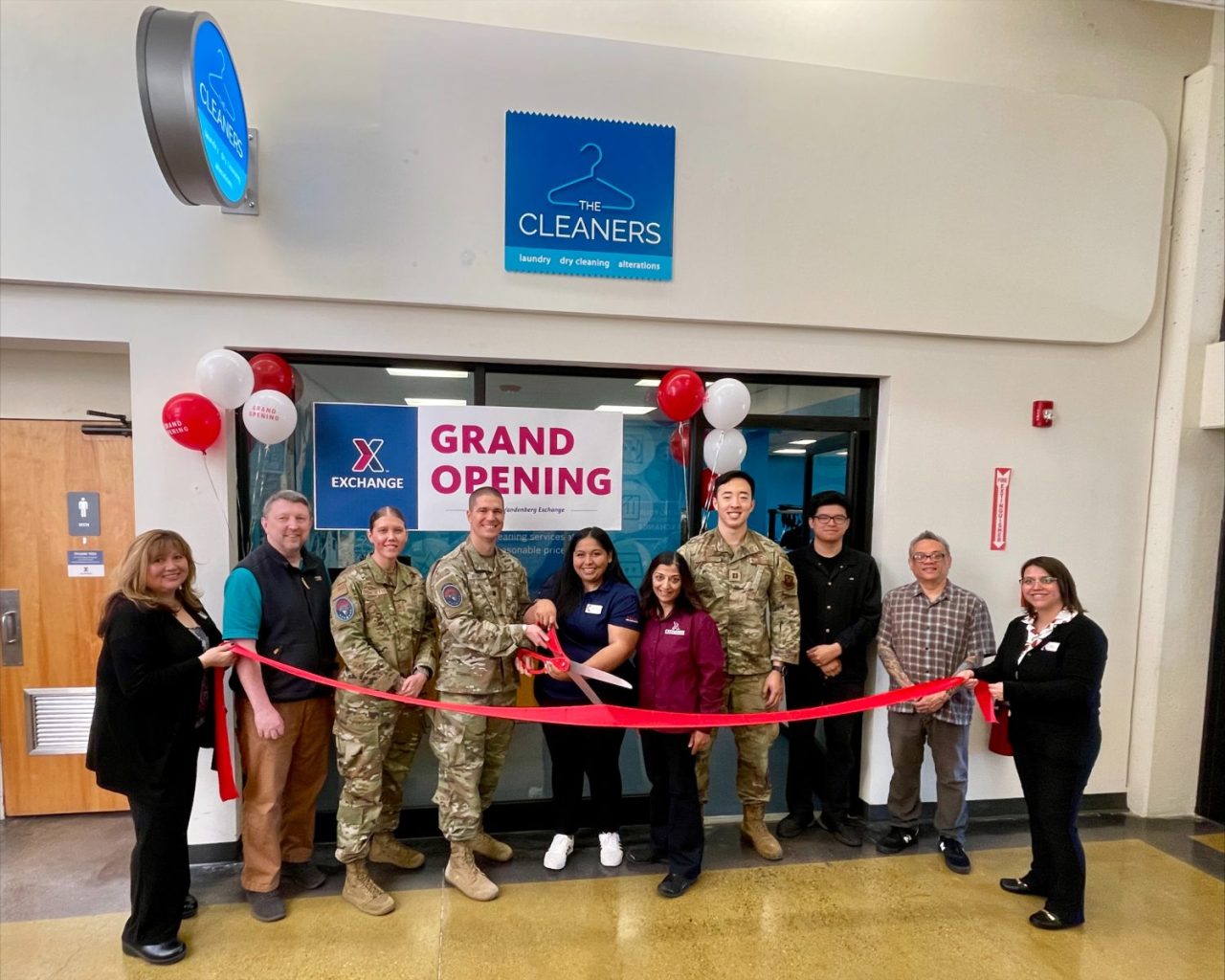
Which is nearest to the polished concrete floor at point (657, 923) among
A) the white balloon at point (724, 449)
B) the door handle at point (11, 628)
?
the door handle at point (11, 628)

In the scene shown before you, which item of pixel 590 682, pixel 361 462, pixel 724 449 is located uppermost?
pixel 724 449

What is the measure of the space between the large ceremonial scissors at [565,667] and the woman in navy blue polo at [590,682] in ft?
0.22

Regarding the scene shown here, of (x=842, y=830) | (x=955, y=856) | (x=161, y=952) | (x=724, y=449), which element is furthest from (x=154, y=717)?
(x=955, y=856)

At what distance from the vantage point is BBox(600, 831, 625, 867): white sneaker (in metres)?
2.79

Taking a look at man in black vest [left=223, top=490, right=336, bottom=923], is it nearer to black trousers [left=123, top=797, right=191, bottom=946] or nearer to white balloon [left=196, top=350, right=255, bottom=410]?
black trousers [left=123, top=797, right=191, bottom=946]

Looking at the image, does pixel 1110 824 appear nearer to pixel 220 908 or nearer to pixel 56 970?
pixel 220 908

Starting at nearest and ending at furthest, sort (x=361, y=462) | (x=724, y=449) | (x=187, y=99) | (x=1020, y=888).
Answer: (x=187, y=99) < (x=1020, y=888) < (x=361, y=462) < (x=724, y=449)

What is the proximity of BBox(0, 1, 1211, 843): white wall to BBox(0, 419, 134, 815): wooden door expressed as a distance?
→ 26.9 inches

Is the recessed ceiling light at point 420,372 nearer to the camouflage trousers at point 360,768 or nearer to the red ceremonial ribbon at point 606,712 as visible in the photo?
the red ceremonial ribbon at point 606,712

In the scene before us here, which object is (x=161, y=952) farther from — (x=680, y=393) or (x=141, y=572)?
(x=680, y=393)

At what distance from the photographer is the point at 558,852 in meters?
2.78

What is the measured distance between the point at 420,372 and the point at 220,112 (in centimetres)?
121

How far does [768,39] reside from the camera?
3.05 metres

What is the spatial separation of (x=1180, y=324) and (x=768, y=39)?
2687mm
